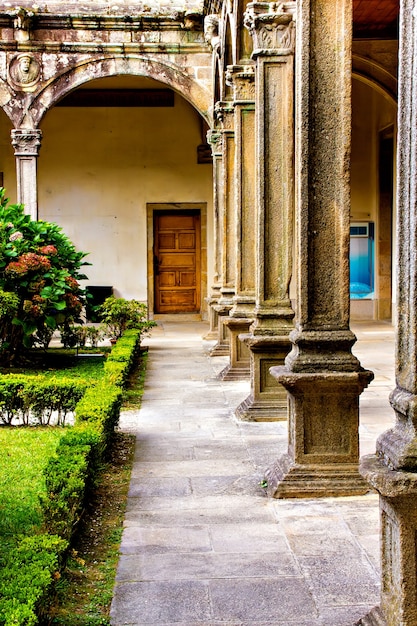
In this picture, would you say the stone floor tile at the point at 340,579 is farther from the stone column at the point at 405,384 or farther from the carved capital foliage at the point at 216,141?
the carved capital foliage at the point at 216,141

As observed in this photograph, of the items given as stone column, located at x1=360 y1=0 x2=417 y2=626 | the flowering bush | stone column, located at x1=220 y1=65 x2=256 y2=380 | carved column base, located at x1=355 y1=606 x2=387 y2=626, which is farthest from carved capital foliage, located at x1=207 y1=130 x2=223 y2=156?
carved column base, located at x1=355 y1=606 x2=387 y2=626

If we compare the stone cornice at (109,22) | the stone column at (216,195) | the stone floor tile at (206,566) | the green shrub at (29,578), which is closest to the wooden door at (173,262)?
the stone column at (216,195)

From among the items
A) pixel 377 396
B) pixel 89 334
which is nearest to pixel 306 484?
pixel 377 396

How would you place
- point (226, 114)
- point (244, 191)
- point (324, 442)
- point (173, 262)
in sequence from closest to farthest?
point (324, 442) < point (244, 191) < point (226, 114) < point (173, 262)

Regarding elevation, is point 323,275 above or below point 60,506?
above

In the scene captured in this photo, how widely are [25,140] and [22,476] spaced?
30.3 feet

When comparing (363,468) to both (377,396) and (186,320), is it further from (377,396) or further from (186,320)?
(186,320)

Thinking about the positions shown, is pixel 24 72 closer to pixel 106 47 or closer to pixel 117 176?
pixel 106 47

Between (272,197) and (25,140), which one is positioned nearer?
(272,197)

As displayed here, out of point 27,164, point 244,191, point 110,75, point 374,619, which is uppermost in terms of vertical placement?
point 110,75

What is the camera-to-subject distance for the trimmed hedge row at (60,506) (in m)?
2.86

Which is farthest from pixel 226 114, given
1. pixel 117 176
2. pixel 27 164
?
pixel 117 176

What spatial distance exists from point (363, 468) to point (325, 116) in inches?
99.7

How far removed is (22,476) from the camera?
5.61 meters
